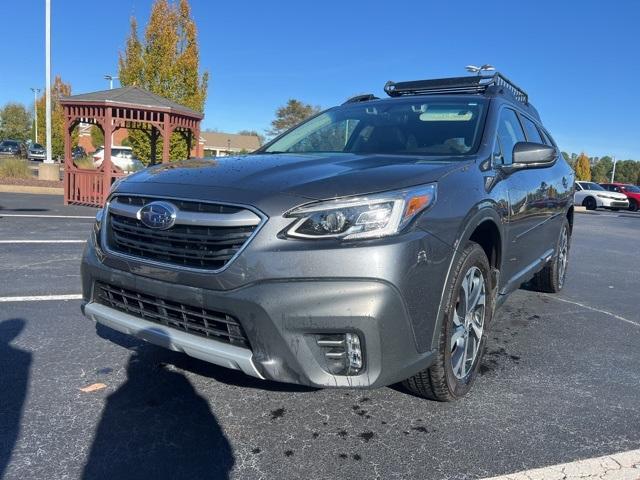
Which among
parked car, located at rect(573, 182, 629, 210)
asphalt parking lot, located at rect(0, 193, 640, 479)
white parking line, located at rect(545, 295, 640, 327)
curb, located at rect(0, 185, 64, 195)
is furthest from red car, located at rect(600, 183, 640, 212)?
asphalt parking lot, located at rect(0, 193, 640, 479)

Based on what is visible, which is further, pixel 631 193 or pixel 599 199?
pixel 631 193

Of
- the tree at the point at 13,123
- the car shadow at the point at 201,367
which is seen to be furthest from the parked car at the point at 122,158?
the tree at the point at 13,123

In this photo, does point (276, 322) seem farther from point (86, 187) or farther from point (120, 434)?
point (86, 187)

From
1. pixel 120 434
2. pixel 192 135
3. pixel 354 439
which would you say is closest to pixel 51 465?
pixel 120 434

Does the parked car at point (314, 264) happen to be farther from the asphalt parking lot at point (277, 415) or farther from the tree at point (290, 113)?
the tree at point (290, 113)

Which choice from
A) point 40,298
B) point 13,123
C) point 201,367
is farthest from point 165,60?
point 13,123

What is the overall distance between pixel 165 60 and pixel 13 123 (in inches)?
2488

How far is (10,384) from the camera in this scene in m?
3.08

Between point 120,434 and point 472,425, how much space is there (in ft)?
5.70

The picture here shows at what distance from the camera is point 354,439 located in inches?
103

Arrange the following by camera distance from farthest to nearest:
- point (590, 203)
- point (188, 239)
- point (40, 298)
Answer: point (590, 203)
point (40, 298)
point (188, 239)

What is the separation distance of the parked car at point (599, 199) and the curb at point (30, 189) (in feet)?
81.7

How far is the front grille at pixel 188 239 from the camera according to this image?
2.43 meters

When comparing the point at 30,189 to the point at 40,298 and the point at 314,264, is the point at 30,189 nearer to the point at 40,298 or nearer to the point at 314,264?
the point at 40,298
